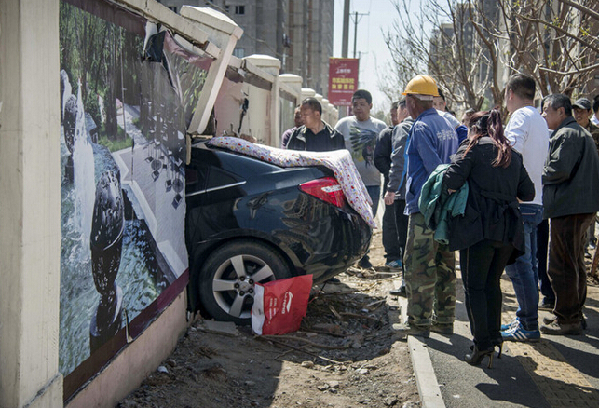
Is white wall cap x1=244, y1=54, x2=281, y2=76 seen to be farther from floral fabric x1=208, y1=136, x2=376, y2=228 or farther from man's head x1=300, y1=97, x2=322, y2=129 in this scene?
floral fabric x1=208, y1=136, x2=376, y2=228

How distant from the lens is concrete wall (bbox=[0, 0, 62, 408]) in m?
2.66

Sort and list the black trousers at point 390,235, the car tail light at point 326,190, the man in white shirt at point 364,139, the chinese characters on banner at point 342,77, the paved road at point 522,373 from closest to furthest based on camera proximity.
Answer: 1. the paved road at point 522,373
2. the car tail light at point 326,190
3. the black trousers at point 390,235
4. the man in white shirt at point 364,139
5. the chinese characters on banner at point 342,77

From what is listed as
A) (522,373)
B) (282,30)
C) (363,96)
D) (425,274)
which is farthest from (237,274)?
(282,30)

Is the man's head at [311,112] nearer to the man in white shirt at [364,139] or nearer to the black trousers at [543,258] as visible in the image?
the man in white shirt at [364,139]

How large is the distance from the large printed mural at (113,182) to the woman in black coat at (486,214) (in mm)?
2041

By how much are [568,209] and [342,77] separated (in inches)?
1117

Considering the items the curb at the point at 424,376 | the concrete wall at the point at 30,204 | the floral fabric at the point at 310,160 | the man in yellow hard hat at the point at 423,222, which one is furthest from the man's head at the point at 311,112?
the concrete wall at the point at 30,204

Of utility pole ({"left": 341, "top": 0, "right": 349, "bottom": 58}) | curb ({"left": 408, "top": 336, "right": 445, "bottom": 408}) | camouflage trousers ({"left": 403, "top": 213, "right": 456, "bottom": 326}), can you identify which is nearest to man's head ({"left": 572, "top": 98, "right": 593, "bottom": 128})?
camouflage trousers ({"left": 403, "top": 213, "right": 456, "bottom": 326})

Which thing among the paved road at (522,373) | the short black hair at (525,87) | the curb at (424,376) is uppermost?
the short black hair at (525,87)

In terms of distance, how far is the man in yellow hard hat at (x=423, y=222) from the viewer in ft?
18.8

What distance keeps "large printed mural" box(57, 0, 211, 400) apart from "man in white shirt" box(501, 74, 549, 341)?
8.83 ft

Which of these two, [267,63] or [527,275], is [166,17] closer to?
[527,275]

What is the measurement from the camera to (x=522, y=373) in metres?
5.05

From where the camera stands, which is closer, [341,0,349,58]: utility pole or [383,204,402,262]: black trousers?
[383,204,402,262]: black trousers
